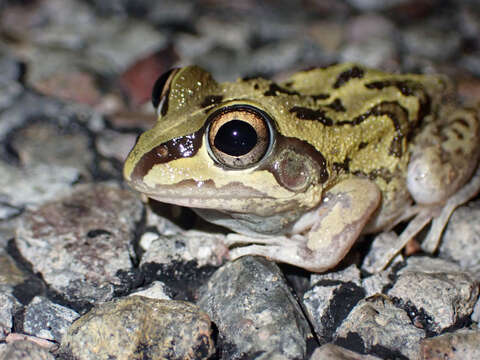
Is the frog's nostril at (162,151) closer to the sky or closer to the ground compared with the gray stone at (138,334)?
closer to the sky

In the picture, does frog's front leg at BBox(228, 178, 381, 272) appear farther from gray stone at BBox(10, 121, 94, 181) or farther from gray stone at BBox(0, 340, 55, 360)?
gray stone at BBox(10, 121, 94, 181)

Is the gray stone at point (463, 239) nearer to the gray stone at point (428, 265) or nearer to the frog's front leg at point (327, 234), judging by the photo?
the gray stone at point (428, 265)

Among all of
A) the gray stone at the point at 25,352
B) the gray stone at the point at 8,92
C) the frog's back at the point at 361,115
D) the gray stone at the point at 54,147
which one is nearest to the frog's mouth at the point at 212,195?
the frog's back at the point at 361,115

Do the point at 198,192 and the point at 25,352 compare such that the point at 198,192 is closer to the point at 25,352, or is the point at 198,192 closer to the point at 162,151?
the point at 162,151

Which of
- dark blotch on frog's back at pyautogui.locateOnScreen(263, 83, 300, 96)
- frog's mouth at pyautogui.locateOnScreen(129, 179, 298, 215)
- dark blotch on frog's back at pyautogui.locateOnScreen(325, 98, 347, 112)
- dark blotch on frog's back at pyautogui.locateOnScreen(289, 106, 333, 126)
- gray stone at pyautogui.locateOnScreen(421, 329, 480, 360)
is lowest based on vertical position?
gray stone at pyautogui.locateOnScreen(421, 329, 480, 360)

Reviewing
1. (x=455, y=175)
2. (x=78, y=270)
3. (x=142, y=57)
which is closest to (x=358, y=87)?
(x=455, y=175)

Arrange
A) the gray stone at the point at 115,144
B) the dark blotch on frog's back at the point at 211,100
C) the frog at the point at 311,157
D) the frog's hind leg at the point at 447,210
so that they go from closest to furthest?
the frog at the point at 311,157, the dark blotch on frog's back at the point at 211,100, the frog's hind leg at the point at 447,210, the gray stone at the point at 115,144

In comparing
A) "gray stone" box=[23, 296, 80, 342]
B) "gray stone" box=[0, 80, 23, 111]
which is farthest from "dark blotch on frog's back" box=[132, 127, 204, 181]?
"gray stone" box=[0, 80, 23, 111]

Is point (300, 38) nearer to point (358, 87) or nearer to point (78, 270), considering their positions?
point (358, 87)
